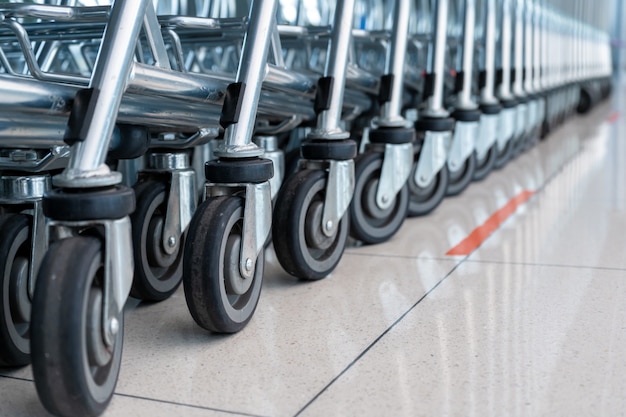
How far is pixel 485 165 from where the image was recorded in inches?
127

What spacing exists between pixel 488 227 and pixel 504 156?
51.8 inches

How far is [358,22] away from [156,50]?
109 inches

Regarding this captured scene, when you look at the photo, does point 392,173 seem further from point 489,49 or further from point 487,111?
point 489,49

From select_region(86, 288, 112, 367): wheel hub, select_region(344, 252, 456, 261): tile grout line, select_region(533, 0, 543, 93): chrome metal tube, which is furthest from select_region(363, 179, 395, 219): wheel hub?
select_region(533, 0, 543, 93): chrome metal tube

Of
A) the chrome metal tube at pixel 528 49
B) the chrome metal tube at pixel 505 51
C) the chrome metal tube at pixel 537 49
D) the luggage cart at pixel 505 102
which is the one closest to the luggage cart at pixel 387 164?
the luggage cart at pixel 505 102

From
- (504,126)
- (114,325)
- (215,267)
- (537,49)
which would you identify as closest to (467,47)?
(504,126)

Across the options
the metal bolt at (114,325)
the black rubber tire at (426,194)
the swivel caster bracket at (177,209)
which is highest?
the swivel caster bracket at (177,209)

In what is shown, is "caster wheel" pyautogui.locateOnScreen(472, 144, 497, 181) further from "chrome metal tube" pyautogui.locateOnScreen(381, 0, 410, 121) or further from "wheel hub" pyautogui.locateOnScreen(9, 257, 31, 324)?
"wheel hub" pyautogui.locateOnScreen(9, 257, 31, 324)

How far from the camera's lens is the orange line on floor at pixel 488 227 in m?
2.05

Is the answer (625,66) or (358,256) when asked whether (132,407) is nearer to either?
(358,256)

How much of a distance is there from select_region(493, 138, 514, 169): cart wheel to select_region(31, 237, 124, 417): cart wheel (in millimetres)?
2625

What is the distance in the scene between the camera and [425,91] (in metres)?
2.50

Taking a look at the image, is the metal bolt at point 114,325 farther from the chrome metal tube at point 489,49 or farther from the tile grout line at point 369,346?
the chrome metal tube at point 489,49

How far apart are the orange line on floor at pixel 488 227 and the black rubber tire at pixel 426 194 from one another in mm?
176
